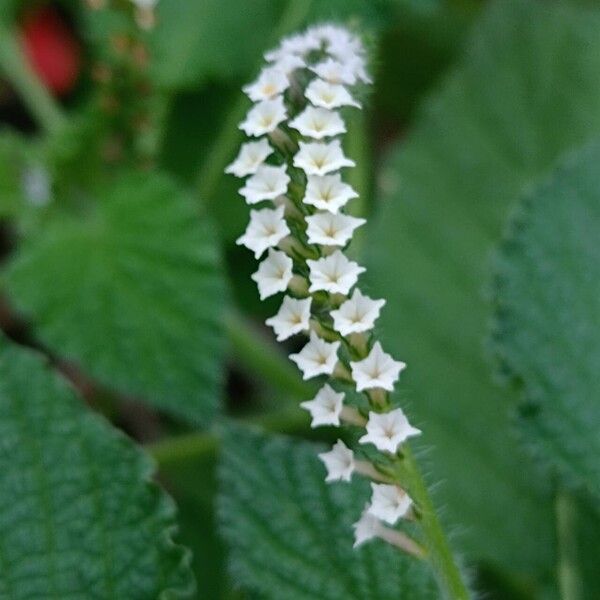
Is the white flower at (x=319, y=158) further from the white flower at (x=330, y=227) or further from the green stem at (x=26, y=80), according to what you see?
the green stem at (x=26, y=80)

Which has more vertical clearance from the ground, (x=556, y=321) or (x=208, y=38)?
(x=208, y=38)

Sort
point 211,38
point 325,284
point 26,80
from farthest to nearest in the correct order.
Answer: point 26,80 → point 211,38 → point 325,284

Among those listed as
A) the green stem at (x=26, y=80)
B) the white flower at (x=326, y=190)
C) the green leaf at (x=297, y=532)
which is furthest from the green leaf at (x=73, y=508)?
the green stem at (x=26, y=80)

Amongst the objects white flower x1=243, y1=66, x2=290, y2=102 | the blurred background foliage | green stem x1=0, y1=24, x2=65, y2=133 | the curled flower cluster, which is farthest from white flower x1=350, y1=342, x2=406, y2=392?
green stem x1=0, y1=24, x2=65, y2=133

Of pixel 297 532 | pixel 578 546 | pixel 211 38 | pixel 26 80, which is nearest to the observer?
pixel 297 532

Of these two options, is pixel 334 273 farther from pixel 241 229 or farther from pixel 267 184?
pixel 241 229

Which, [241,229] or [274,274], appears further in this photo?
[241,229]

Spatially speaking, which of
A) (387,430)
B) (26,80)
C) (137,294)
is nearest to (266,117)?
(387,430)

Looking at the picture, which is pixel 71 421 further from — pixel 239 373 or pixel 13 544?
pixel 239 373
